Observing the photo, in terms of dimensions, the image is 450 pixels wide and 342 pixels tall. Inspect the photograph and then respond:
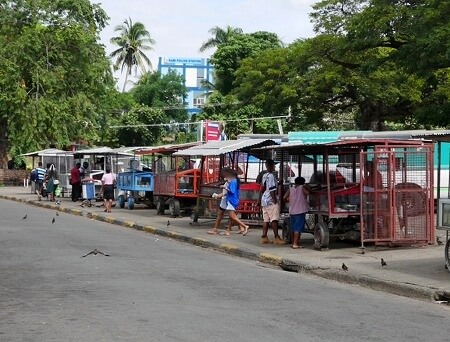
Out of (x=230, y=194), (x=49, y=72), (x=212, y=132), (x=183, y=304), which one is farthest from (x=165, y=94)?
(x=183, y=304)

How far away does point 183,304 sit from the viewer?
9539 millimetres

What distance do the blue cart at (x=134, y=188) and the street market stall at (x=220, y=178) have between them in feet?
16.4

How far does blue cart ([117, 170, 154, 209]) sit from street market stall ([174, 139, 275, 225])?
5009 millimetres

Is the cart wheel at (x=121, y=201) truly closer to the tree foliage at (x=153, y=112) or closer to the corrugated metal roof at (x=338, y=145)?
the corrugated metal roof at (x=338, y=145)

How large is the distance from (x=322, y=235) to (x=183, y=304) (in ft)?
22.5

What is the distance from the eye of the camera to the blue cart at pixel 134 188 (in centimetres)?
2984

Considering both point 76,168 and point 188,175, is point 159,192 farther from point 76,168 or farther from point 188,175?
point 76,168

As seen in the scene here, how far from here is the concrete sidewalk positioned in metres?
11.8

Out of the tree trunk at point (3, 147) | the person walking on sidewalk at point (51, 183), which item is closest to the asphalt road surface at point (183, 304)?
the person walking on sidewalk at point (51, 183)

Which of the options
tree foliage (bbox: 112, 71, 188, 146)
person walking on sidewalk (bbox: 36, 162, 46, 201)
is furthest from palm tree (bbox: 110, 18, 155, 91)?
person walking on sidewalk (bbox: 36, 162, 46, 201)

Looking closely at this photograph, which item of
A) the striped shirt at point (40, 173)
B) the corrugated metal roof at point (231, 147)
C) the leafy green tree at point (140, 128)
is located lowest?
the striped shirt at point (40, 173)

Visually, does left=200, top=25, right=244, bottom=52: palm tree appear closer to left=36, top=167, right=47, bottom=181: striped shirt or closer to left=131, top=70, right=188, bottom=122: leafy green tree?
left=131, top=70, right=188, bottom=122: leafy green tree

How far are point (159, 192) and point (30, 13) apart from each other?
30.3m

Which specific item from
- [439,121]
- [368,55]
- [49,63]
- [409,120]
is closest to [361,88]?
[368,55]
